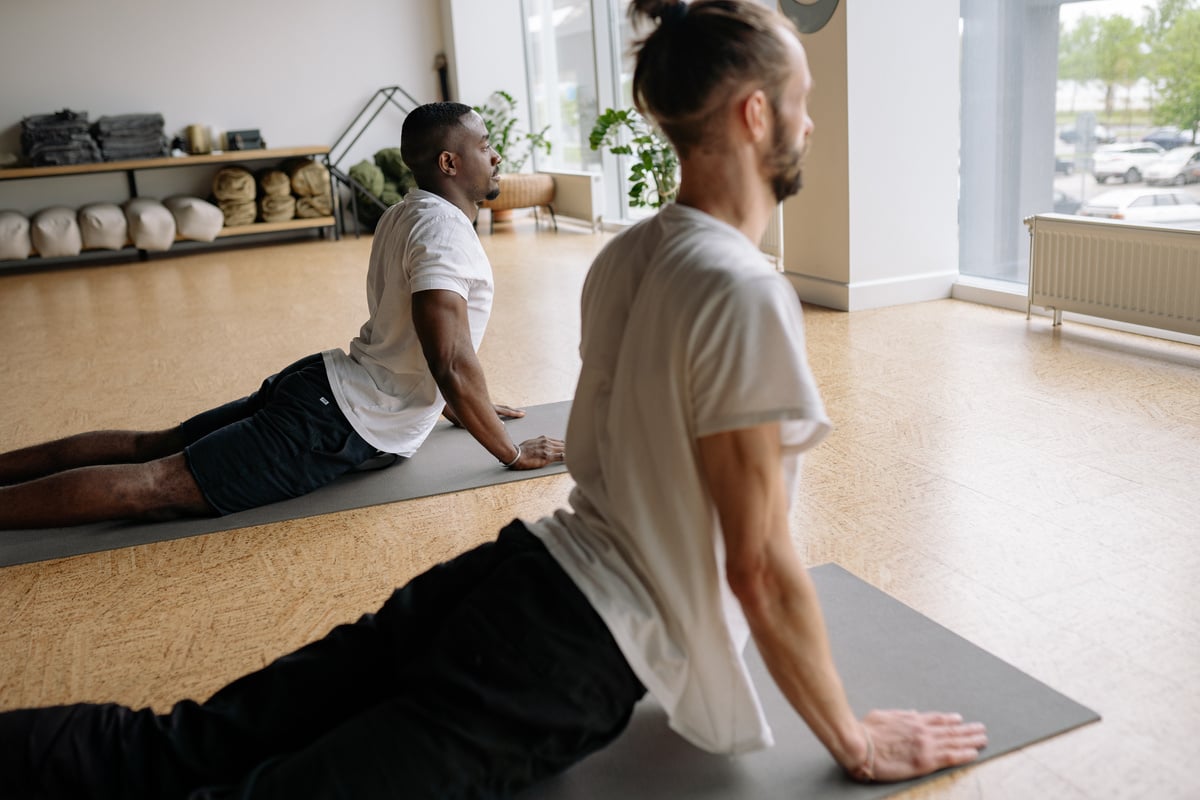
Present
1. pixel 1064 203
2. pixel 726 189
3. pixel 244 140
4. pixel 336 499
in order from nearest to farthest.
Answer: pixel 726 189
pixel 336 499
pixel 1064 203
pixel 244 140

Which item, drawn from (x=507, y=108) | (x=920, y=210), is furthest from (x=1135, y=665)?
(x=507, y=108)

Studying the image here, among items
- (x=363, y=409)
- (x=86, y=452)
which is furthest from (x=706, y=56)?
(x=86, y=452)

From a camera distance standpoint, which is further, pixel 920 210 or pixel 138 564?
pixel 920 210

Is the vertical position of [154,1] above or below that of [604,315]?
above

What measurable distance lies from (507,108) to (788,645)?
9385mm

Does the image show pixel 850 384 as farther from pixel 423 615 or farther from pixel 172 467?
pixel 423 615

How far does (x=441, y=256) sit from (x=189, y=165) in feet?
25.0

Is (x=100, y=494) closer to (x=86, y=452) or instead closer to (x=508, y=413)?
(x=86, y=452)

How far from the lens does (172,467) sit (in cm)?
262

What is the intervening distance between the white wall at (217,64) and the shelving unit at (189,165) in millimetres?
330

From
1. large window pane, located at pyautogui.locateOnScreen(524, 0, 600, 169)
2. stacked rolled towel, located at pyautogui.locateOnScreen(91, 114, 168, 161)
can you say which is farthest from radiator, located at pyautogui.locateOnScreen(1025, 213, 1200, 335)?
stacked rolled towel, located at pyautogui.locateOnScreen(91, 114, 168, 161)

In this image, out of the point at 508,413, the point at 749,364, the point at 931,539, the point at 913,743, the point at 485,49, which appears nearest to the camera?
the point at 749,364

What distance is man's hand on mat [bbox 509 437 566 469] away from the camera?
2.87m

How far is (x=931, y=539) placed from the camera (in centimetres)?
230
